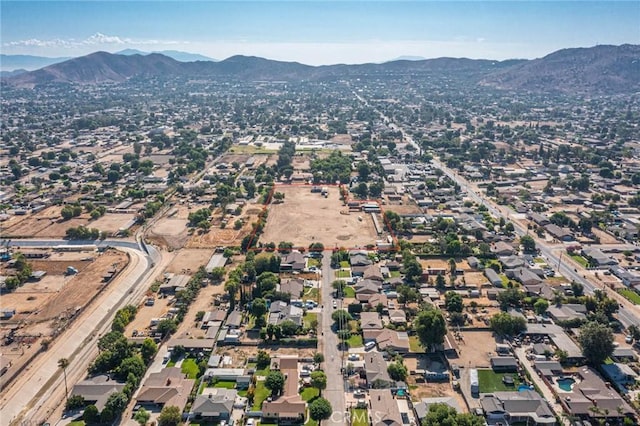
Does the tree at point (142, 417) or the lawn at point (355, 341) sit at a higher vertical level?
the tree at point (142, 417)

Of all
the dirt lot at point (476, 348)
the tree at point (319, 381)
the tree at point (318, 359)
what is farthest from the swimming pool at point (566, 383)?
the tree at point (318, 359)

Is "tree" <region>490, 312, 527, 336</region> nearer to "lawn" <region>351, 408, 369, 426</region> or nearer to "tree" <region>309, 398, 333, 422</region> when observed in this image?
"lawn" <region>351, 408, 369, 426</region>

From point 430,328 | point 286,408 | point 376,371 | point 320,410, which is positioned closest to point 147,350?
point 286,408

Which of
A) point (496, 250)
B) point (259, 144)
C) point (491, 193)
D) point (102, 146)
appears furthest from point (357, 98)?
point (496, 250)

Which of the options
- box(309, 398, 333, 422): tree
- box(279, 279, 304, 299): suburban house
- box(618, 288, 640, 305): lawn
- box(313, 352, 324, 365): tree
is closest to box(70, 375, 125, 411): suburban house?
box(309, 398, 333, 422): tree

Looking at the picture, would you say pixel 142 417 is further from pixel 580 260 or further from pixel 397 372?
pixel 580 260

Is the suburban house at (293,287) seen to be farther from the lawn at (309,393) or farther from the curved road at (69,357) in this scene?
the curved road at (69,357)

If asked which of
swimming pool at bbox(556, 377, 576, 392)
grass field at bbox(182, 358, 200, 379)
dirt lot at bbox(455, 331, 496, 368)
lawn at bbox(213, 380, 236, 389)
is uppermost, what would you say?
dirt lot at bbox(455, 331, 496, 368)
